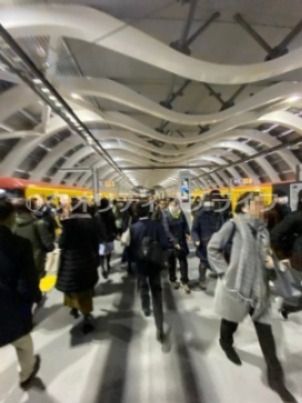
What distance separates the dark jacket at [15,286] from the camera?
2852 mm

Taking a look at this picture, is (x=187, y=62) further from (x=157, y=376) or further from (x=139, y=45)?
(x=157, y=376)

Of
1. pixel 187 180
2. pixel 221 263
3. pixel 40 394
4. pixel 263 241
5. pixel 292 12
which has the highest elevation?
pixel 292 12

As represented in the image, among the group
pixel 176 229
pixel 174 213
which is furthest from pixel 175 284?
pixel 174 213

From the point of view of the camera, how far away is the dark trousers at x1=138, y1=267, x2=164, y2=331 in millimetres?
4260

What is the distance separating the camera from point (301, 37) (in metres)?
6.51

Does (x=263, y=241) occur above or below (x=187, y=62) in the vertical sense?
below

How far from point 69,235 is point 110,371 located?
1727 millimetres

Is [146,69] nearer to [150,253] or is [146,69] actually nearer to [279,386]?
[150,253]

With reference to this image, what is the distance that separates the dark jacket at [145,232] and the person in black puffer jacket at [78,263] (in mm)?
558

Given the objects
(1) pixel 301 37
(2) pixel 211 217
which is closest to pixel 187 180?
(2) pixel 211 217

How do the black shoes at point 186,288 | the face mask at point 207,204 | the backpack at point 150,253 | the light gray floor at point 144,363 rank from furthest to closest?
the face mask at point 207,204 → the black shoes at point 186,288 → the backpack at point 150,253 → the light gray floor at point 144,363

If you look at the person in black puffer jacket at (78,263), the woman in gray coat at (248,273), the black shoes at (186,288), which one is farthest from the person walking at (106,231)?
the woman in gray coat at (248,273)

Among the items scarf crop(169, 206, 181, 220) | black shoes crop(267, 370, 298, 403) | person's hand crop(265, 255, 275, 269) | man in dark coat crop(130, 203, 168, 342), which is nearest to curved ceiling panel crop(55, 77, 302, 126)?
scarf crop(169, 206, 181, 220)

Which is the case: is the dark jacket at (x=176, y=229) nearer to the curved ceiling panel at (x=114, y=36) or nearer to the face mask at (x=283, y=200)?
the face mask at (x=283, y=200)
